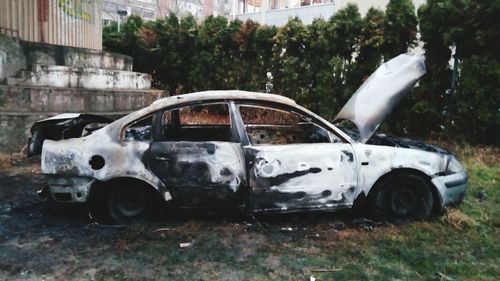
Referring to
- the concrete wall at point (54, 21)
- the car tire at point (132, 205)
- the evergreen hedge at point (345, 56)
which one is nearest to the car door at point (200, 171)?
the car tire at point (132, 205)

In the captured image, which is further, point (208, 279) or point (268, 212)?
point (268, 212)

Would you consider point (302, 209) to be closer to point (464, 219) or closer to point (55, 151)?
point (464, 219)

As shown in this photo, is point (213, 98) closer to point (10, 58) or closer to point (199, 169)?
point (199, 169)

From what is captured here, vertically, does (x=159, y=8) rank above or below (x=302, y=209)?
above

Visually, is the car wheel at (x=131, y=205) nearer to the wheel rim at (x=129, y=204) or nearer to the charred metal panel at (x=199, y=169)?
the wheel rim at (x=129, y=204)

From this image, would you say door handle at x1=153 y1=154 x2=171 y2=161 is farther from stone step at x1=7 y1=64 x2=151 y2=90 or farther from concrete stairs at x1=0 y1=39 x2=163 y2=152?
stone step at x1=7 y1=64 x2=151 y2=90

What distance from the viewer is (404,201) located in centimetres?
441

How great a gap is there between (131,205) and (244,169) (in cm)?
131

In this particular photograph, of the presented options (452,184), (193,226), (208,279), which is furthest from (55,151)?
(452,184)

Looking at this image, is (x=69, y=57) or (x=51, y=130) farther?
(x=69, y=57)

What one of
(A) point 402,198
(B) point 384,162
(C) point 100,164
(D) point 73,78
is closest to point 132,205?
(C) point 100,164

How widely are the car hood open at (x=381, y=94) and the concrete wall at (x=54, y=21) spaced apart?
6.77 meters

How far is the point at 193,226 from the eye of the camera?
4262 millimetres

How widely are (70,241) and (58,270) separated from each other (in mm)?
610
